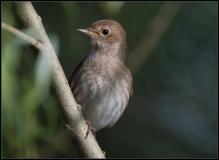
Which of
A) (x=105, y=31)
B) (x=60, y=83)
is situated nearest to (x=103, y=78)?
(x=105, y=31)

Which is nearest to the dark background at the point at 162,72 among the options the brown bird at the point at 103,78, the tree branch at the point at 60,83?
the brown bird at the point at 103,78

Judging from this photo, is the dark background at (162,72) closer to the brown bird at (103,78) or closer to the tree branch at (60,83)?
the brown bird at (103,78)

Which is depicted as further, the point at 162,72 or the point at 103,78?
the point at 162,72

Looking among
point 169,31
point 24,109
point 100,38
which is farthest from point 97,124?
point 169,31

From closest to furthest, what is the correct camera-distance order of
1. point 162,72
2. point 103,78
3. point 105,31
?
point 103,78
point 105,31
point 162,72

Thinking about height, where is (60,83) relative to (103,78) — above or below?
above

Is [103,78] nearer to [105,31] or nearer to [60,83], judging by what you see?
[105,31]
